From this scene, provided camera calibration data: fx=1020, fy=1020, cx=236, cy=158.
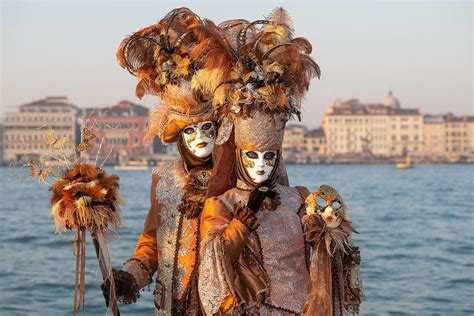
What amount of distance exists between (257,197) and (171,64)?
104cm

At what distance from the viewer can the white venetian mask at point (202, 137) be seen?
18.5 feet

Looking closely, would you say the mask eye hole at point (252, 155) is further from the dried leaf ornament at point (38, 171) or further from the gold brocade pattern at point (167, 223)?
the dried leaf ornament at point (38, 171)

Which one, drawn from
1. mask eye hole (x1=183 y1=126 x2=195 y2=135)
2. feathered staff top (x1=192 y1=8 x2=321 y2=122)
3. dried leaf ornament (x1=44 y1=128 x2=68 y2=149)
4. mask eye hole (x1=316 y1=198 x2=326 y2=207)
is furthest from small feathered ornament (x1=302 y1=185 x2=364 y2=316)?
dried leaf ornament (x1=44 y1=128 x2=68 y2=149)

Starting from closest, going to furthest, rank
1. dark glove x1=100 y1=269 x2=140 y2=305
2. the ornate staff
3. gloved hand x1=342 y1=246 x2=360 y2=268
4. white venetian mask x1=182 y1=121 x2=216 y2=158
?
gloved hand x1=342 y1=246 x2=360 y2=268 < the ornate staff < dark glove x1=100 y1=269 x2=140 y2=305 < white venetian mask x1=182 y1=121 x2=216 y2=158

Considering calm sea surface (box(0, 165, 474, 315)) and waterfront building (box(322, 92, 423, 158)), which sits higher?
waterfront building (box(322, 92, 423, 158))

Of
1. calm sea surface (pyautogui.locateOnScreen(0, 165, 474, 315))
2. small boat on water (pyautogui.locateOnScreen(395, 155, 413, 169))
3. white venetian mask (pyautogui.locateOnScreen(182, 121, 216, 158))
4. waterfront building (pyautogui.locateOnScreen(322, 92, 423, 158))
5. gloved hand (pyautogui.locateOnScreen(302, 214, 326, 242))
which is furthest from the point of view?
waterfront building (pyautogui.locateOnScreen(322, 92, 423, 158))

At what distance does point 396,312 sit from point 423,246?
1302cm

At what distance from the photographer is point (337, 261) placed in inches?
200

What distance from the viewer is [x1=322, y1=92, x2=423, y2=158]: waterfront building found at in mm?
135500

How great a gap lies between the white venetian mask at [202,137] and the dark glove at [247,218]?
68 cm

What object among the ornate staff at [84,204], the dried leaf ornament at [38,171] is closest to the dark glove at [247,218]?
the ornate staff at [84,204]

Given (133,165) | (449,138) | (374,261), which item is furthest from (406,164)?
(374,261)

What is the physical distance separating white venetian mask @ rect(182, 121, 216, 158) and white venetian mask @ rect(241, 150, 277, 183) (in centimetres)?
50

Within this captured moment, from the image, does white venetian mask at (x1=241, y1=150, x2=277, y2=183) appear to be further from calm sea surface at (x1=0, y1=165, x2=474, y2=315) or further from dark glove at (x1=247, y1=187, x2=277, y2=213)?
calm sea surface at (x1=0, y1=165, x2=474, y2=315)
